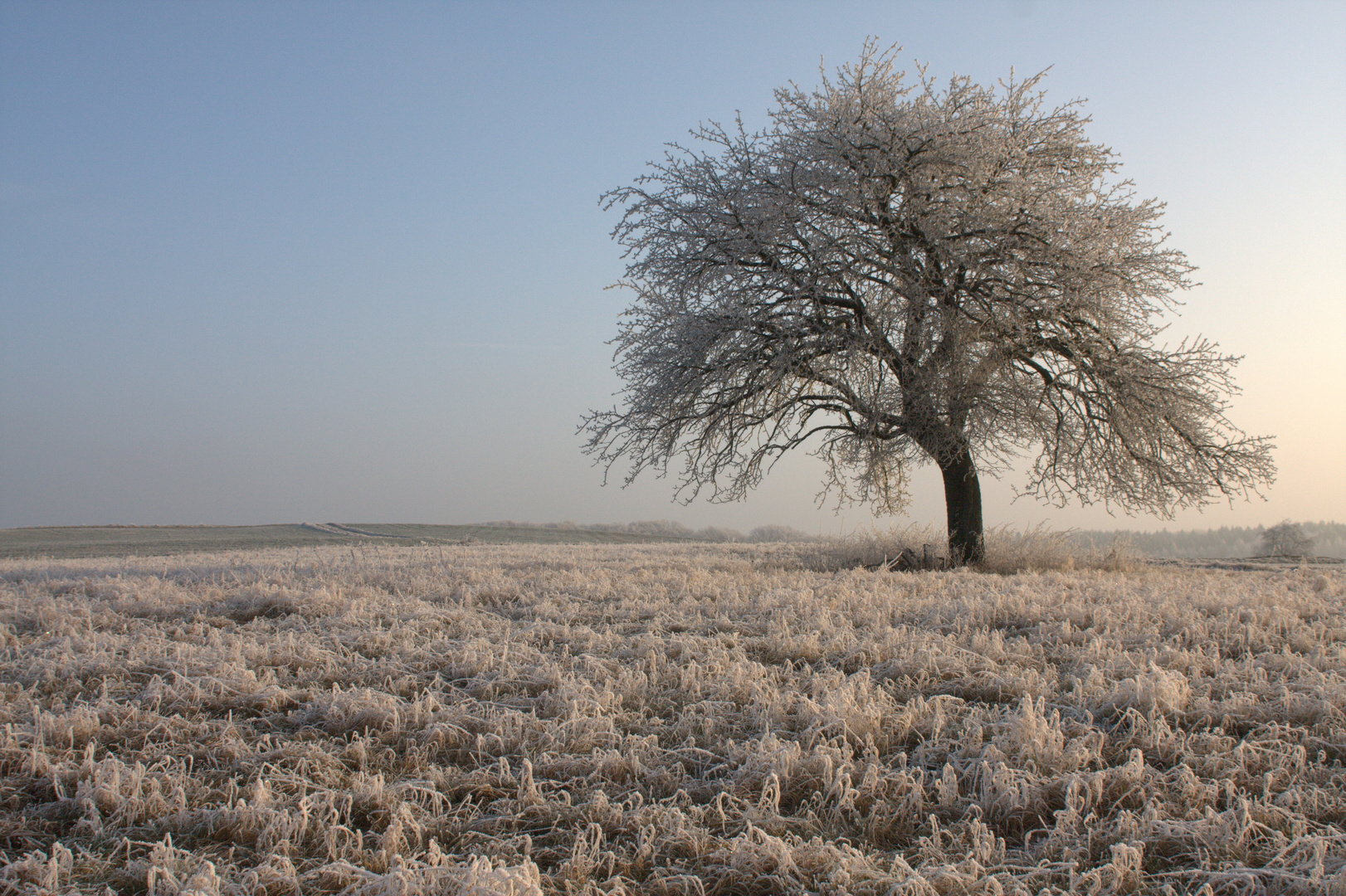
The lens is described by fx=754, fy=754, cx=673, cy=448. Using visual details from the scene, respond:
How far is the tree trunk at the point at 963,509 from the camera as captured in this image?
43.8 ft

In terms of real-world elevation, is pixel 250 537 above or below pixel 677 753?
below

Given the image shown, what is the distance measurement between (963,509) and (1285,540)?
1549 centimetres

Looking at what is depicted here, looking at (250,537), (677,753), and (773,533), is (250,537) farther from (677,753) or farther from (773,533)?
(677,753)

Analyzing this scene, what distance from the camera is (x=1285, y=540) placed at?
22.2m

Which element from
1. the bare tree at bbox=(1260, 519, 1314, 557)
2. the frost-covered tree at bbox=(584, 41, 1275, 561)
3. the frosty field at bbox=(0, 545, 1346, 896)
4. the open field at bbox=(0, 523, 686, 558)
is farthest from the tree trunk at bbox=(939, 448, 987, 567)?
the bare tree at bbox=(1260, 519, 1314, 557)

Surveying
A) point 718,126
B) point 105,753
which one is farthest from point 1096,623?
point 718,126

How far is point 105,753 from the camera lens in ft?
12.1

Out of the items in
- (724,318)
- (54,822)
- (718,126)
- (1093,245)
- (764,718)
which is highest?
(718,126)

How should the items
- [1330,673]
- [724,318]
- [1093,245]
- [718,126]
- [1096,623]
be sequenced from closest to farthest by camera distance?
1. [1330,673]
2. [1096,623]
3. [1093,245]
4. [724,318]
5. [718,126]

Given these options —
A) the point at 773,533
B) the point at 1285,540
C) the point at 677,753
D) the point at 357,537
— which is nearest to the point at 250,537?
the point at 357,537

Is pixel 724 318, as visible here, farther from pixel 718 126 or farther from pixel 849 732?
pixel 849 732

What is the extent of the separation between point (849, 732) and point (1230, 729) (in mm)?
2118

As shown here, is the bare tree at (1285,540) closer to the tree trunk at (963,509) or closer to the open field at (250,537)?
the tree trunk at (963,509)

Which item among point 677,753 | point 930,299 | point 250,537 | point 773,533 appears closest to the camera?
point 677,753
